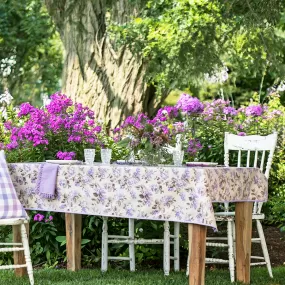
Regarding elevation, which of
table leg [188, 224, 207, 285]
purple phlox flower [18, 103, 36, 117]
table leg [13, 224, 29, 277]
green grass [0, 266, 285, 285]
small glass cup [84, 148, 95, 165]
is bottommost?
green grass [0, 266, 285, 285]

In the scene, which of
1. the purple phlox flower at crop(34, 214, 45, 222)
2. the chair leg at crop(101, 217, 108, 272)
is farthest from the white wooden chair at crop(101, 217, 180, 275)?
the purple phlox flower at crop(34, 214, 45, 222)

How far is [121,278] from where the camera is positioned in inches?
233

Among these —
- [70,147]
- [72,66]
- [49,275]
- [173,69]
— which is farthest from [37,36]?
[49,275]

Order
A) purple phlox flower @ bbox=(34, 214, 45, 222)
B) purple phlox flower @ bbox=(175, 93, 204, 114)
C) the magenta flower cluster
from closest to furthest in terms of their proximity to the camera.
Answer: purple phlox flower @ bbox=(34, 214, 45, 222)
the magenta flower cluster
purple phlox flower @ bbox=(175, 93, 204, 114)

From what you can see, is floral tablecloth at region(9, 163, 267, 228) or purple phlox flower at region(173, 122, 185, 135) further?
purple phlox flower at region(173, 122, 185, 135)

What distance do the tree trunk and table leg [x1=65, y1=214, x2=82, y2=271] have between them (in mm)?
4196

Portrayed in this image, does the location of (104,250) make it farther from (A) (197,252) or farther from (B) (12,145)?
(A) (197,252)

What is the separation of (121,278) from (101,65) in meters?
5.00

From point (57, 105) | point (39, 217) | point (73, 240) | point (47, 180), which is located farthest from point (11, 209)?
point (57, 105)

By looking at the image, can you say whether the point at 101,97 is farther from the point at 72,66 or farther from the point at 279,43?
the point at 279,43

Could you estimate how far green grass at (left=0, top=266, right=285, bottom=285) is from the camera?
18.7ft

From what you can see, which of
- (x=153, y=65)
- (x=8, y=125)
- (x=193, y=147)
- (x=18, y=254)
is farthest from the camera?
(x=153, y=65)

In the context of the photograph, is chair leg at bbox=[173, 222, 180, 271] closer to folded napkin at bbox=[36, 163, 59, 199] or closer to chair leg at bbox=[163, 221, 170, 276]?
chair leg at bbox=[163, 221, 170, 276]

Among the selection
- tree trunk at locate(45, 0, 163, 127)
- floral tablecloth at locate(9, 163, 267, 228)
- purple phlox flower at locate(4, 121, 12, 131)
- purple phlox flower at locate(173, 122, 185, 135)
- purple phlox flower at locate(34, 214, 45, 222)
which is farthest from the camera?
tree trunk at locate(45, 0, 163, 127)
